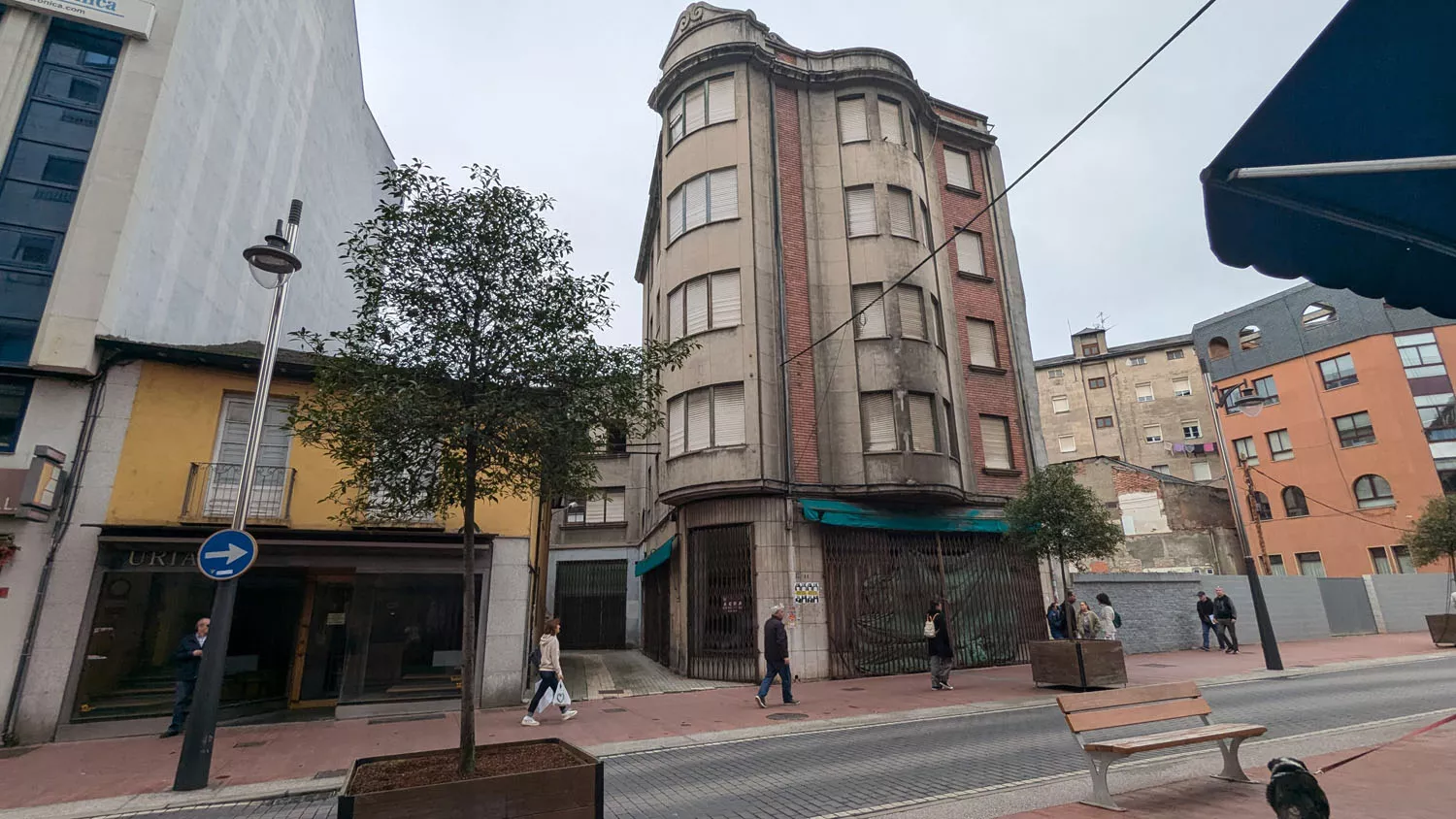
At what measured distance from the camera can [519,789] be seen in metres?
4.48

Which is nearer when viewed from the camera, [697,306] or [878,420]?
[878,420]

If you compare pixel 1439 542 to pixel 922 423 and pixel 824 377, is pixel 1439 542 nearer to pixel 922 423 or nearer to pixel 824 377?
pixel 922 423

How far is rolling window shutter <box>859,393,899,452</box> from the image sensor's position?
1802 cm

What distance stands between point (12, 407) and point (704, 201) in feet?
51.5

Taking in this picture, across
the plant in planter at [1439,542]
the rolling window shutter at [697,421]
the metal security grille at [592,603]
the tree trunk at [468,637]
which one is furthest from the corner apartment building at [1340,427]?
the tree trunk at [468,637]

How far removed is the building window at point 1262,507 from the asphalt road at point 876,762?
3031 centimetres

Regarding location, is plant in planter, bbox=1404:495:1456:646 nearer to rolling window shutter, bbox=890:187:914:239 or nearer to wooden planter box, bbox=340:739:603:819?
rolling window shutter, bbox=890:187:914:239

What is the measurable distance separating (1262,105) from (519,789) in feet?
19.8

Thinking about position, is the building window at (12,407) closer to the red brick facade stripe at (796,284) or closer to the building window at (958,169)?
the red brick facade stripe at (796,284)

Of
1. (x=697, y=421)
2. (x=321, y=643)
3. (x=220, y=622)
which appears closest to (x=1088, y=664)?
(x=697, y=421)

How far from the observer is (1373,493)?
1320 inches

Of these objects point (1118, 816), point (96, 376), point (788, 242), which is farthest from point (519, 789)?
point (788, 242)

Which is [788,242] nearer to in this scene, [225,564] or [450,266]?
[450,266]

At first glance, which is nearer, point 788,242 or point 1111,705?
point 1111,705
